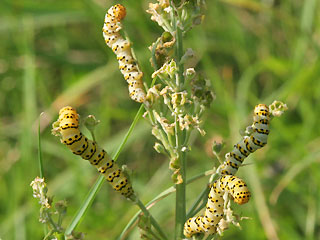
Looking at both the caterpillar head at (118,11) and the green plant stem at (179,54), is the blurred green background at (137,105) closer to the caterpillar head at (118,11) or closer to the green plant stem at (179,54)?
the caterpillar head at (118,11)

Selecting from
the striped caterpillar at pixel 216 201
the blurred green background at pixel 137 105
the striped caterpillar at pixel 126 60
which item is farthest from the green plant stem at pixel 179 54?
the blurred green background at pixel 137 105

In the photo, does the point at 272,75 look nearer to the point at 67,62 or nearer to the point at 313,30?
the point at 313,30

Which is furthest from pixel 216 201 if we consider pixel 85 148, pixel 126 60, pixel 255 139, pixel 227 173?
pixel 126 60

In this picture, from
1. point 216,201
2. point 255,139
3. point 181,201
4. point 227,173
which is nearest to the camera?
point 216,201

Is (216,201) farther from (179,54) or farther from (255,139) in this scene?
(179,54)

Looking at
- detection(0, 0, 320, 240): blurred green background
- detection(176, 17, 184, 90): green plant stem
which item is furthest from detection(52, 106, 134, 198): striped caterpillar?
detection(0, 0, 320, 240): blurred green background

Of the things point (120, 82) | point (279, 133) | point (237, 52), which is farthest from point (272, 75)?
point (120, 82)
